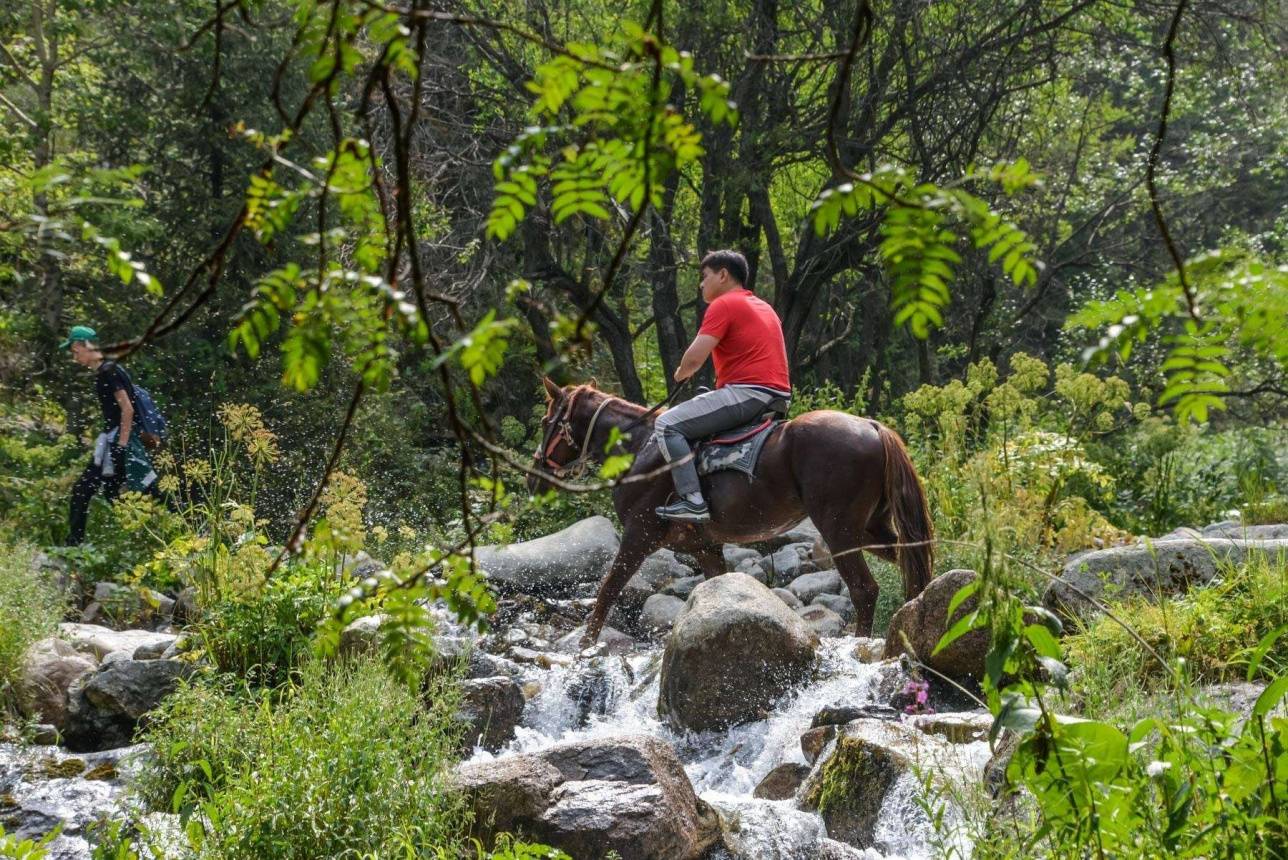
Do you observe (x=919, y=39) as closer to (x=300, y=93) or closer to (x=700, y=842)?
(x=300, y=93)

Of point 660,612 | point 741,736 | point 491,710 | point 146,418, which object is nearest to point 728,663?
point 741,736

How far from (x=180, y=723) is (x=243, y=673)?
1716mm

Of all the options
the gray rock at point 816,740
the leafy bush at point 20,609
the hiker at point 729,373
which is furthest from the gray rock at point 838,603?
the leafy bush at point 20,609

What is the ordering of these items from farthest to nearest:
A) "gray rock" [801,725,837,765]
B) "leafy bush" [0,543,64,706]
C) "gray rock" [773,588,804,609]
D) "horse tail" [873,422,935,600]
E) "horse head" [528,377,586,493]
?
"gray rock" [773,588,804,609], "horse head" [528,377,586,493], "horse tail" [873,422,935,600], "leafy bush" [0,543,64,706], "gray rock" [801,725,837,765]

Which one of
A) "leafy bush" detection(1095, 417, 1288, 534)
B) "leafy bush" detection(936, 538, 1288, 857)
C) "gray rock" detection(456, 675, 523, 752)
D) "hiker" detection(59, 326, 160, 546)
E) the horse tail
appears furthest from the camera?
"leafy bush" detection(1095, 417, 1288, 534)

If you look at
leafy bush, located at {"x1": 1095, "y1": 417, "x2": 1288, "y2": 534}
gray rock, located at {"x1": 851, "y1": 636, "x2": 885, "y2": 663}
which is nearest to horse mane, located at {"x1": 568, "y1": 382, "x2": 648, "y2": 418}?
gray rock, located at {"x1": 851, "y1": 636, "x2": 885, "y2": 663}

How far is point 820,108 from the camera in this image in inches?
647

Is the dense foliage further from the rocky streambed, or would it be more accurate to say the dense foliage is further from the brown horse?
the brown horse

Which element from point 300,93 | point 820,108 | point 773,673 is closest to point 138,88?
point 300,93

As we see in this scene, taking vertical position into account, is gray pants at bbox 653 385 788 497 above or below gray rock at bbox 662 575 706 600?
above

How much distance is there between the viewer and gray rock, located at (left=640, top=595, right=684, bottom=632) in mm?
10883

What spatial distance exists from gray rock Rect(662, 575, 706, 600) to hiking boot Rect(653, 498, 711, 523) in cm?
234

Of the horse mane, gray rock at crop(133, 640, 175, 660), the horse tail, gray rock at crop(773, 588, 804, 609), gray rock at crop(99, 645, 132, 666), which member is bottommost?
gray rock at crop(773, 588, 804, 609)

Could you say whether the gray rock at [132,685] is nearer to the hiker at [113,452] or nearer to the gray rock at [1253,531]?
the hiker at [113,452]
